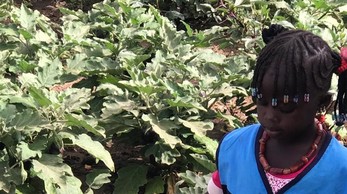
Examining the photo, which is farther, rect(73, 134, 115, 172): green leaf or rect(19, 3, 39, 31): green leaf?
rect(19, 3, 39, 31): green leaf

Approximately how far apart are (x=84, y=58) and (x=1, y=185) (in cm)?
133

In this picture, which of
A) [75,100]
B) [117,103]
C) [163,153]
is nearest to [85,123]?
[75,100]

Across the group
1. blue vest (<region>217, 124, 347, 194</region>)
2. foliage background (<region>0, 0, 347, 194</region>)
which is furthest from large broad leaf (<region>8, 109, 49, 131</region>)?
blue vest (<region>217, 124, 347, 194</region>)

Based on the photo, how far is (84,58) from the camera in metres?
4.18

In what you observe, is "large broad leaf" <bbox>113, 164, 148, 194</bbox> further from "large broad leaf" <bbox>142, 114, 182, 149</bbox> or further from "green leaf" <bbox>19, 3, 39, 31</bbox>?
"green leaf" <bbox>19, 3, 39, 31</bbox>

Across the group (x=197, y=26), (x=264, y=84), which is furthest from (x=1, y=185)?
(x=197, y=26)

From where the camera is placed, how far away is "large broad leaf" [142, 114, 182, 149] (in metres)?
3.37

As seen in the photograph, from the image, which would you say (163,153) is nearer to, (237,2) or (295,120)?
(295,120)

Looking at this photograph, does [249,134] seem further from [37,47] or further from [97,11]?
[97,11]

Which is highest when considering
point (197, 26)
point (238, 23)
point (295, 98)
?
point (295, 98)

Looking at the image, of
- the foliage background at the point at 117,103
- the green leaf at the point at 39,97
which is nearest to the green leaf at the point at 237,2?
the foliage background at the point at 117,103

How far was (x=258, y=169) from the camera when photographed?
192cm

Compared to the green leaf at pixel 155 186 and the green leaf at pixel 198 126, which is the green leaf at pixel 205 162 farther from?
the green leaf at pixel 155 186

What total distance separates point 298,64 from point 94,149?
1.74 metres
